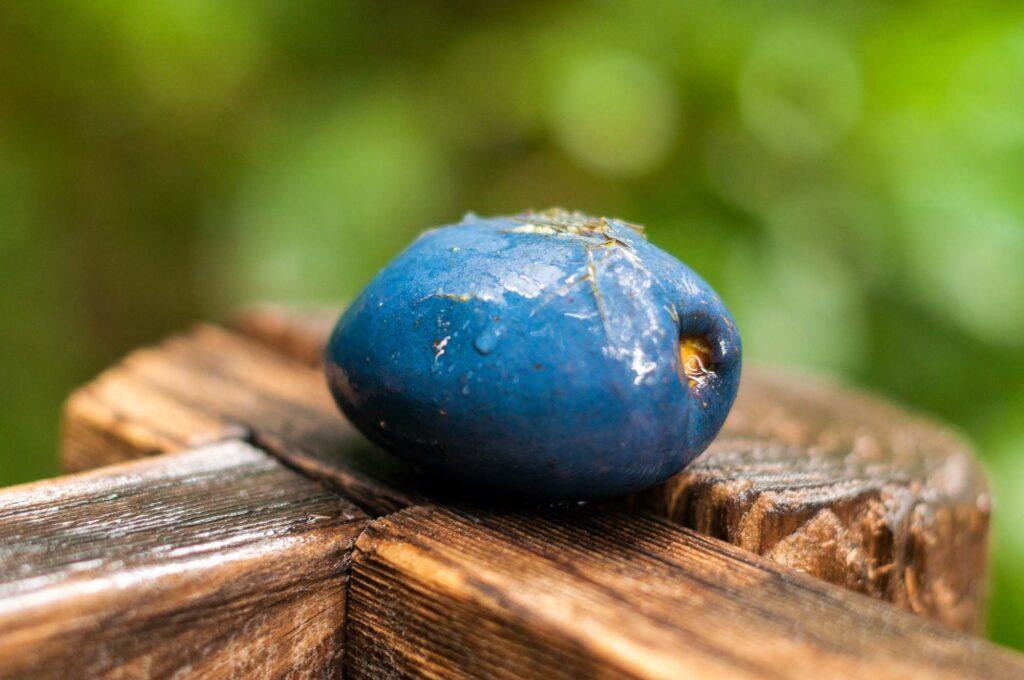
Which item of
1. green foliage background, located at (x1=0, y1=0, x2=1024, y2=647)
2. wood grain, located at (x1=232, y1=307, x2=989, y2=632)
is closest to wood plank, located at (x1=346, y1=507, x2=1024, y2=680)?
wood grain, located at (x1=232, y1=307, x2=989, y2=632)

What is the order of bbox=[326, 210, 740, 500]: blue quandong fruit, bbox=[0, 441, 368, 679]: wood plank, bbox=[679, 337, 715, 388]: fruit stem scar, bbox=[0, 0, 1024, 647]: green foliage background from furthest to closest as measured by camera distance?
bbox=[0, 0, 1024, 647]: green foliage background
bbox=[679, 337, 715, 388]: fruit stem scar
bbox=[326, 210, 740, 500]: blue quandong fruit
bbox=[0, 441, 368, 679]: wood plank

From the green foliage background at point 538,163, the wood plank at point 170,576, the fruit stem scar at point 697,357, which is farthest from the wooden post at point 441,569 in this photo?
the green foliage background at point 538,163

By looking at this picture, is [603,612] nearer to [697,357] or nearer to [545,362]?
[545,362]

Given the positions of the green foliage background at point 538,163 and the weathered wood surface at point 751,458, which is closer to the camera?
the weathered wood surface at point 751,458

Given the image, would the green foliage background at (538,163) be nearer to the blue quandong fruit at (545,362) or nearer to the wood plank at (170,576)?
the blue quandong fruit at (545,362)

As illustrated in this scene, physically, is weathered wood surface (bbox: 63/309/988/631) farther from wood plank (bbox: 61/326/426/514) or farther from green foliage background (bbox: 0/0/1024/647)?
green foliage background (bbox: 0/0/1024/647)

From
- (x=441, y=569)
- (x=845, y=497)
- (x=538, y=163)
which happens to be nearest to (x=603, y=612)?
(x=441, y=569)

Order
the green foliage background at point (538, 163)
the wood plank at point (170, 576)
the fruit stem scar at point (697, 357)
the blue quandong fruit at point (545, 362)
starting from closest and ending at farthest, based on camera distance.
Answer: the wood plank at point (170, 576), the blue quandong fruit at point (545, 362), the fruit stem scar at point (697, 357), the green foliage background at point (538, 163)
